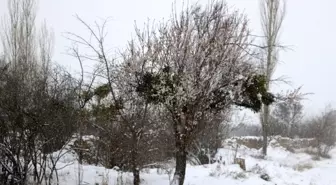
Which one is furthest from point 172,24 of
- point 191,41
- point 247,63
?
point 247,63

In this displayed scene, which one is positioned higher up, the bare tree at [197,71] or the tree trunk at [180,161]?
the bare tree at [197,71]

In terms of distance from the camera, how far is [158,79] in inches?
346

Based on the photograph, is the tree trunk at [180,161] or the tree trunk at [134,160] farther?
the tree trunk at [134,160]

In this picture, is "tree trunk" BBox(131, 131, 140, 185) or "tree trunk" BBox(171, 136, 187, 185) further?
"tree trunk" BBox(131, 131, 140, 185)

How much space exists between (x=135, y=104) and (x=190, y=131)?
162 centimetres

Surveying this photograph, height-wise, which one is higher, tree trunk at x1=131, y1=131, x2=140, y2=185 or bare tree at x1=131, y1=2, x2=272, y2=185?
bare tree at x1=131, y1=2, x2=272, y2=185

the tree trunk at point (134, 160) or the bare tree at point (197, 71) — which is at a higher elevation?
the bare tree at point (197, 71)

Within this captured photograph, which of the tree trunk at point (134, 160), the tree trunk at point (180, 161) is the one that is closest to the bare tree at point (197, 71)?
the tree trunk at point (180, 161)

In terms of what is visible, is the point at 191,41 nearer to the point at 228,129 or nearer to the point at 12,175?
the point at 12,175

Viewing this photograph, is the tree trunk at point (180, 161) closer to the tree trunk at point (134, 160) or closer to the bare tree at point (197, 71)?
the bare tree at point (197, 71)

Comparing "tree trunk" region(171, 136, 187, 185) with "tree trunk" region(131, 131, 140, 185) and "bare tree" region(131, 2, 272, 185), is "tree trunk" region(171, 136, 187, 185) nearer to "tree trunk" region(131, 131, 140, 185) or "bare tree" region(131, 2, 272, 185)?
"bare tree" region(131, 2, 272, 185)

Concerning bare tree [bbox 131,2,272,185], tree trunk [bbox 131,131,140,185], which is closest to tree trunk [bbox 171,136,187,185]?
bare tree [bbox 131,2,272,185]

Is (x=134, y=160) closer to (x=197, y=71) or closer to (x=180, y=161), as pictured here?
(x=180, y=161)

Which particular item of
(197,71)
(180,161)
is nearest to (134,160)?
(180,161)
